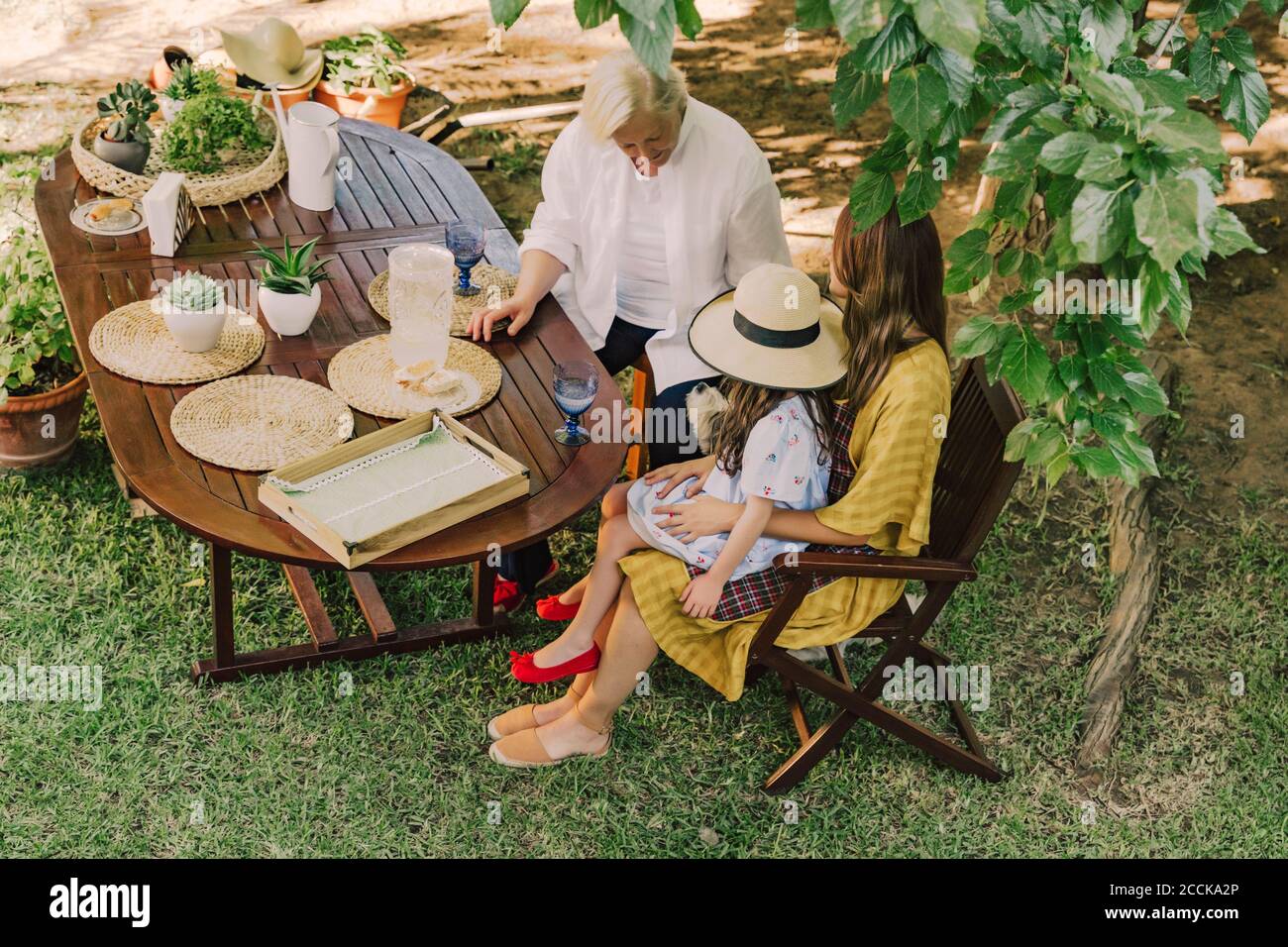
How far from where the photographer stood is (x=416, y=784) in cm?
330

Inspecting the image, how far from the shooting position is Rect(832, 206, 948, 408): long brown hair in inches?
113

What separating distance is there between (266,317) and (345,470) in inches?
28.2

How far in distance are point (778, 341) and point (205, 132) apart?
1972 millimetres

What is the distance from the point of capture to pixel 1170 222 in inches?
67.1

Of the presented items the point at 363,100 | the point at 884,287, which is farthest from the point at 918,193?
the point at 363,100

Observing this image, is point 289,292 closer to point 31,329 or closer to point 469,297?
point 469,297

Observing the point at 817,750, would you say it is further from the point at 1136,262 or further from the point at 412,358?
the point at 1136,262

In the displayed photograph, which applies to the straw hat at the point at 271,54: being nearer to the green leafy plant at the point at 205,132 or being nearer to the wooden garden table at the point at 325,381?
the wooden garden table at the point at 325,381

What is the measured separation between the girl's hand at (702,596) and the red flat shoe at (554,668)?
39 cm

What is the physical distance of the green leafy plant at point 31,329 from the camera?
12.7 feet

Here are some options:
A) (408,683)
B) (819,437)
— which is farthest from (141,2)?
(819,437)

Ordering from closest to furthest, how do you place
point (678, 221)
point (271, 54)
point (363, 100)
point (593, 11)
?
point (593, 11) → point (678, 221) → point (271, 54) → point (363, 100)

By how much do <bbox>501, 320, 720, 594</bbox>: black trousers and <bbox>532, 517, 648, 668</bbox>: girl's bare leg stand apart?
38cm

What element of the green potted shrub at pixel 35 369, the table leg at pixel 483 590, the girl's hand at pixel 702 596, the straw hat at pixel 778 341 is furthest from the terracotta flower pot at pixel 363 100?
the girl's hand at pixel 702 596
